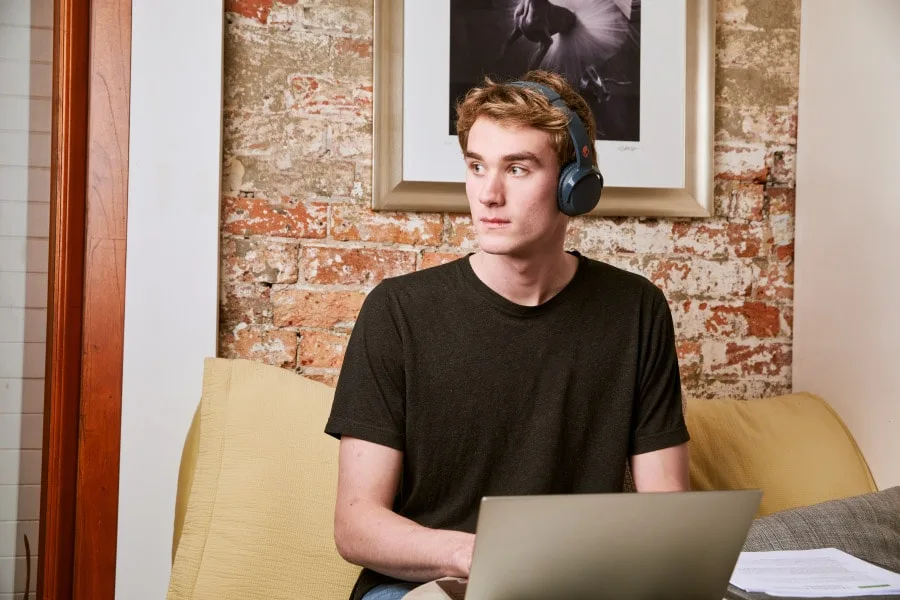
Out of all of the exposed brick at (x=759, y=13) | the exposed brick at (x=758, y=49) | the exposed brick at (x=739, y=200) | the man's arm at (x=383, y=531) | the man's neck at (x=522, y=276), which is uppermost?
the exposed brick at (x=759, y=13)

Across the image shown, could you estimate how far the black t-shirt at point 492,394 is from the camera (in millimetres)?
1524

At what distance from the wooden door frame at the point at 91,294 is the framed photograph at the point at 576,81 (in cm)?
62

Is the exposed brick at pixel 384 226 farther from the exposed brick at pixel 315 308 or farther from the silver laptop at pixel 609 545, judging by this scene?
the silver laptop at pixel 609 545

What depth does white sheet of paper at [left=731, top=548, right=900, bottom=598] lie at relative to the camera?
1.04 m

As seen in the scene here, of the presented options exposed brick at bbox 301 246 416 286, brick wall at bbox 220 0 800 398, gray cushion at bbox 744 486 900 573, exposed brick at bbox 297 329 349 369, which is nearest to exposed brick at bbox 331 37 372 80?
brick wall at bbox 220 0 800 398

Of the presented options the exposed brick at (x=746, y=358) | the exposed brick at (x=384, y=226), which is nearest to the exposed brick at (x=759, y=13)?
the exposed brick at (x=746, y=358)

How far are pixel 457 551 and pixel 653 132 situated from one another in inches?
56.2

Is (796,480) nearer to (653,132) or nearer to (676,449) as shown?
(676,449)

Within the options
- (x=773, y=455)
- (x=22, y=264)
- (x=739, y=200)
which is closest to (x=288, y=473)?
(x=22, y=264)

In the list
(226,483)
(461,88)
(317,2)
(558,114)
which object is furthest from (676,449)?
(317,2)

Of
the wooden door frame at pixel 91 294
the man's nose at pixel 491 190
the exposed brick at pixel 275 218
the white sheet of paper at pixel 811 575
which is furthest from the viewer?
the exposed brick at pixel 275 218

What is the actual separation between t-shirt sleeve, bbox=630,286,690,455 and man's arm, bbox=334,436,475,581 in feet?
1.52

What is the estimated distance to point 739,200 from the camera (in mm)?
2334

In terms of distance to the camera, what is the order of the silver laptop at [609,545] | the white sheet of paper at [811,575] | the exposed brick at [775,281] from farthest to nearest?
1. the exposed brick at [775,281]
2. the white sheet of paper at [811,575]
3. the silver laptop at [609,545]
